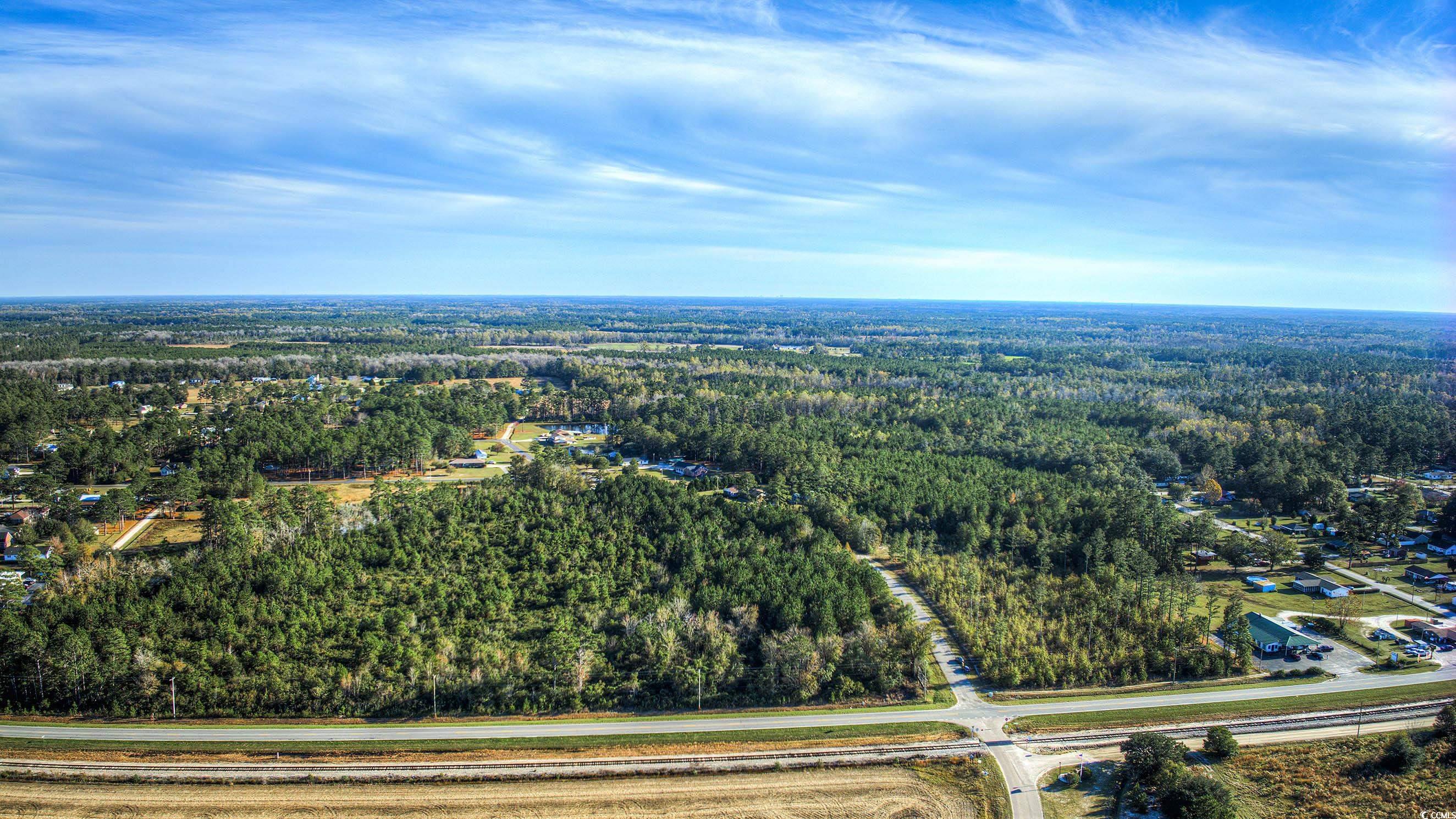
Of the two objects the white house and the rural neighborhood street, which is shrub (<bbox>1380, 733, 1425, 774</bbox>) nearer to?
the white house

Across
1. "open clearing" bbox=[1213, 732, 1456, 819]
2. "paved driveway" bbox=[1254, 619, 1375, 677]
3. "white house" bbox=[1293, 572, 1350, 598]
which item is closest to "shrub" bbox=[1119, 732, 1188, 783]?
"open clearing" bbox=[1213, 732, 1456, 819]

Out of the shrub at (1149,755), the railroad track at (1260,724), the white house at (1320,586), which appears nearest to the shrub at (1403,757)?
the railroad track at (1260,724)

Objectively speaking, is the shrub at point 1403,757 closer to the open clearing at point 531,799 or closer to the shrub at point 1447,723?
the shrub at point 1447,723

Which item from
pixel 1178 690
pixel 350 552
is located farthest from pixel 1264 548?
pixel 350 552

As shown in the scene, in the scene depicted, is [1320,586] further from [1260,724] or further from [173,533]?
[173,533]

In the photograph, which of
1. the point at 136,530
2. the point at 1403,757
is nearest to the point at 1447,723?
the point at 1403,757
